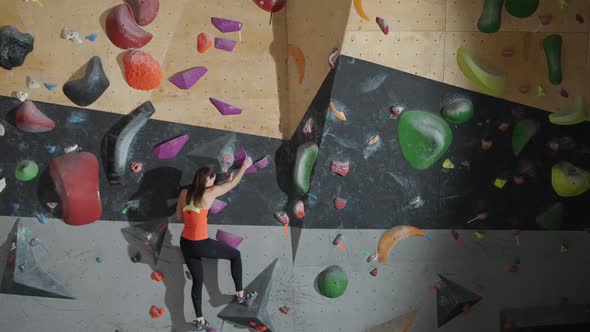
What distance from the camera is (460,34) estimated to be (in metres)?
3.25

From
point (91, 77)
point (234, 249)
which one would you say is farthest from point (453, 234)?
point (91, 77)

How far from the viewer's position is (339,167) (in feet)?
11.2

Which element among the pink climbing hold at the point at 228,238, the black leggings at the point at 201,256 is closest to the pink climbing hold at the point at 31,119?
the black leggings at the point at 201,256

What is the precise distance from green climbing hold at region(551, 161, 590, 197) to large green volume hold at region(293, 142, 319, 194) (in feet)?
4.54

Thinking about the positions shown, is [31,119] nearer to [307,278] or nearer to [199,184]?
[199,184]

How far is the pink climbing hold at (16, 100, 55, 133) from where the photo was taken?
134 inches

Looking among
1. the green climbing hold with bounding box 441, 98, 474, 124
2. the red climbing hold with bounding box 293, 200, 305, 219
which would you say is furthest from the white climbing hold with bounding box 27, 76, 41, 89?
the green climbing hold with bounding box 441, 98, 474, 124

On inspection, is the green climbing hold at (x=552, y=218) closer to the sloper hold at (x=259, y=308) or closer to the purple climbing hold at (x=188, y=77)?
the sloper hold at (x=259, y=308)

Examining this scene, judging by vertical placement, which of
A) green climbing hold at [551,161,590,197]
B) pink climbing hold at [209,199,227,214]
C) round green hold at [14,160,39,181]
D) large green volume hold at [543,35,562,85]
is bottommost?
pink climbing hold at [209,199,227,214]

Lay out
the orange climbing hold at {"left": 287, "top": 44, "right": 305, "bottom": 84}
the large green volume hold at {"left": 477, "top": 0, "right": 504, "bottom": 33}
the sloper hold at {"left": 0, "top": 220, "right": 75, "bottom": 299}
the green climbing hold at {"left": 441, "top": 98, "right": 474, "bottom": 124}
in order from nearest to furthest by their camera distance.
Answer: the large green volume hold at {"left": 477, "top": 0, "right": 504, "bottom": 33}, the green climbing hold at {"left": 441, "top": 98, "right": 474, "bottom": 124}, the orange climbing hold at {"left": 287, "top": 44, "right": 305, "bottom": 84}, the sloper hold at {"left": 0, "top": 220, "right": 75, "bottom": 299}

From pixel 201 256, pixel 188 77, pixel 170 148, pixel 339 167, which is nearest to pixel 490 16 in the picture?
pixel 339 167

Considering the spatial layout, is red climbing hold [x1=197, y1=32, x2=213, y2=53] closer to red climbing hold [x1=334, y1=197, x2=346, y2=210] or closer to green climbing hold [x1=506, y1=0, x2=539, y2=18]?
red climbing hold [x1=334, y1=197, x2=346, y2=210]

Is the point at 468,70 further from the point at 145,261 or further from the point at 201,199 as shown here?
the point at 145,261

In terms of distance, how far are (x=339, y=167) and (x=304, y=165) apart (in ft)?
0.65
